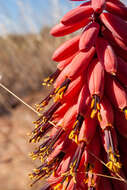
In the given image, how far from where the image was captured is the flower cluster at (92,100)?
154 cm

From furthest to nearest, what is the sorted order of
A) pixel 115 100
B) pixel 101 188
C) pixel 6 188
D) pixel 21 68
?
pixel 21 68 < pixel 6 188 < pixel 101 188 < pixel 115 100

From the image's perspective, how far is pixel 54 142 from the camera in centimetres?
182

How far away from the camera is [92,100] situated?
1536mm

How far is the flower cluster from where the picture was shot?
1.54 metres

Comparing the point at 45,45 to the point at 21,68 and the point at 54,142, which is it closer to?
the point at 21,68

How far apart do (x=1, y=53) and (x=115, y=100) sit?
14170mm

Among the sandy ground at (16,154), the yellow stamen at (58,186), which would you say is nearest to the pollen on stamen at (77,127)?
the yellow stamen at (58,186)

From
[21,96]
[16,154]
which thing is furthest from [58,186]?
[21,96]

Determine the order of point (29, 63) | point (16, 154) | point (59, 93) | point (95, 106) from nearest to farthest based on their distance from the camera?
point (95, 106) < point (59, 93) < point (16, 154) < point (29, 63)

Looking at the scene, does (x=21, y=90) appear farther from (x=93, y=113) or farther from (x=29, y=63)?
(x=93, y=113)

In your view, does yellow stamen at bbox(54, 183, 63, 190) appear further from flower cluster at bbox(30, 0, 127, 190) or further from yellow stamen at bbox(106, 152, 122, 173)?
yellow stamen at bbox(106, 152, 122, 173)

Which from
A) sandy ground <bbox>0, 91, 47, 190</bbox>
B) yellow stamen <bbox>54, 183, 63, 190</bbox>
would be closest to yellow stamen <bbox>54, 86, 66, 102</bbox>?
yellow stamen <bbox>54, 183, 63, 190</bbox>

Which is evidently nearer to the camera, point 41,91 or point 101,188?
point 101,188

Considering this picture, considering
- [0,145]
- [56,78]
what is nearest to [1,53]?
[0,145]
